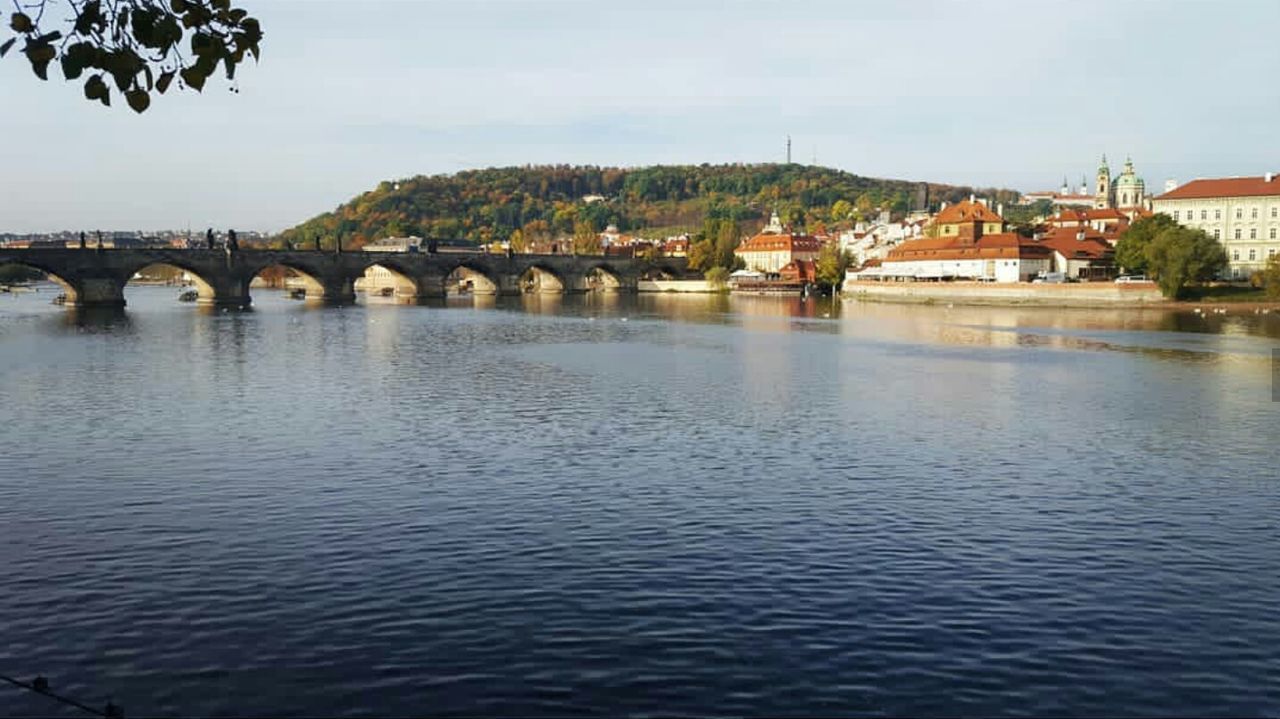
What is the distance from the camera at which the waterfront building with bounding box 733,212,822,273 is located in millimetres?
153000

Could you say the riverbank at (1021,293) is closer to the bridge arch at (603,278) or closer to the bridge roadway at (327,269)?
the bridge arch at (603,278)

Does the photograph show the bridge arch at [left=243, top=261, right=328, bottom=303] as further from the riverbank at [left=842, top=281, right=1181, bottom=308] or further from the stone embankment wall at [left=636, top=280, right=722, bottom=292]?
the riverbank at [left=842, top=281, right=1181, bottom=308]

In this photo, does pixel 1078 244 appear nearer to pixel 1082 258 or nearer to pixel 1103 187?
pixel 1082 258

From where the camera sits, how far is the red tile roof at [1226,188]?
100000 millimetres

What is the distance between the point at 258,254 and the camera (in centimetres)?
9919

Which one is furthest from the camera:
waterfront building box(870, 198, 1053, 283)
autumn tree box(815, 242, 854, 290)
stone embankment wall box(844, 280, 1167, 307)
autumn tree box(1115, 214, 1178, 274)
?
autumn tree box(815, 242, 854, 290)

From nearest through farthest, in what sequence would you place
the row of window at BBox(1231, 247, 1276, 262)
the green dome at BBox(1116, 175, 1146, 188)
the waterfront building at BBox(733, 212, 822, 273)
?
1. the row of window at BBox(1231, 247, 1276, 262)
2. the waterfront building at BBox(733, 212, 822, 273)
3. the green dome at BBox(1116, 175, 1146, 188)

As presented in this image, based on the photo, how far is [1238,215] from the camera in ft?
332

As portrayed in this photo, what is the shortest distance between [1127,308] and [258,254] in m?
77.8

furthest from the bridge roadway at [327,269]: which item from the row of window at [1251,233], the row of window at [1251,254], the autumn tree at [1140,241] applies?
the row of window at [1251,254]

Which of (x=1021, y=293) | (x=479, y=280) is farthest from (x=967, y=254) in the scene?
(x=479, y=280)

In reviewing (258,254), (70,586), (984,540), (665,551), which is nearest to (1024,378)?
(984,540)

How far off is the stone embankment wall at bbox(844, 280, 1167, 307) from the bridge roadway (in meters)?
40.0

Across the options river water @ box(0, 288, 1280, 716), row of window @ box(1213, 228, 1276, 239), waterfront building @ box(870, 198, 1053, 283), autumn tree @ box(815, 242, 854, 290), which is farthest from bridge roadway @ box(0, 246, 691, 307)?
row of window @ box(1213, 228, 1276, 239)
